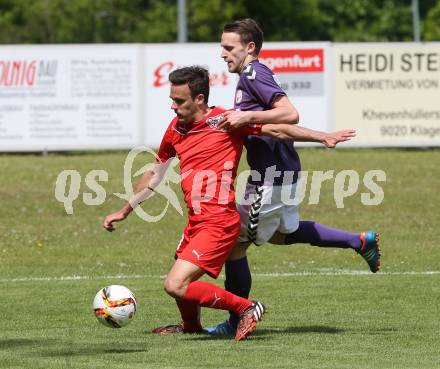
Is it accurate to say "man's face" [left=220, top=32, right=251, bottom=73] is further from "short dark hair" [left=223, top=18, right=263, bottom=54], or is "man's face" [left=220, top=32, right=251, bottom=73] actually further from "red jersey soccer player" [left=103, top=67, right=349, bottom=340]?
"red jersey soccer player" [left=103, top=67, right=349, bottom=340]

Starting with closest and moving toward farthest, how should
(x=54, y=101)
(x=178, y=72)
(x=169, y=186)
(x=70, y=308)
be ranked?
(x=178, y=72)
(x=70, y=308)
(x=169, y=186)
(x=54, y=101)

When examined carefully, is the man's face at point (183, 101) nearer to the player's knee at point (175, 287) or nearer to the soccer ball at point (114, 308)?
the player's knee at point (175, 287)

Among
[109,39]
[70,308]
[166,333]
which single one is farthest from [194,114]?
[109,39]

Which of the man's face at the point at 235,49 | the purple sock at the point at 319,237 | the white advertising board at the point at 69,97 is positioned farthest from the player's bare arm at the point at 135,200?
the white advertising board at the point at 69,97

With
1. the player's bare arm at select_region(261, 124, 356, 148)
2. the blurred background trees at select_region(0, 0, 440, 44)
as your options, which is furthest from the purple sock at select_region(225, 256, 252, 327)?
the blurred background trees at select_region(0, 0, 440, 44)

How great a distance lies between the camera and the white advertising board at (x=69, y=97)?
22234 millimetres

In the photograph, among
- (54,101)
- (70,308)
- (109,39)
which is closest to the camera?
(70,308)

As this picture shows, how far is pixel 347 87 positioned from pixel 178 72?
1489 cm

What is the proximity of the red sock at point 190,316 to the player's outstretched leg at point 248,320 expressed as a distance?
403mm

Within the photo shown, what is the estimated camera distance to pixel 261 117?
8242mm

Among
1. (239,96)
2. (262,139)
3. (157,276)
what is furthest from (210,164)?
(157,276)

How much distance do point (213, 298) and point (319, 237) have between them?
1158mm

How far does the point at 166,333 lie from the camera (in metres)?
8.81

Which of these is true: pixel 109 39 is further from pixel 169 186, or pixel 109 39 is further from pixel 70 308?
pixel 70 308
